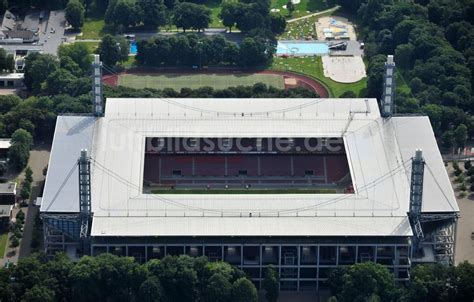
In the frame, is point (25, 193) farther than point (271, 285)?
Yes

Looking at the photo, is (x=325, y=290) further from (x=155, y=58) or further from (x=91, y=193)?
(x=155, y=58)

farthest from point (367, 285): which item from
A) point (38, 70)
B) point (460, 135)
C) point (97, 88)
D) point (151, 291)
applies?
point (38, 70)

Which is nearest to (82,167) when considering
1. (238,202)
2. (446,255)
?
(238,202)

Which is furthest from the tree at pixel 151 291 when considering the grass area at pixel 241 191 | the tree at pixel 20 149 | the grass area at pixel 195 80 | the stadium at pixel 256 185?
the grass area at pixel 195 80

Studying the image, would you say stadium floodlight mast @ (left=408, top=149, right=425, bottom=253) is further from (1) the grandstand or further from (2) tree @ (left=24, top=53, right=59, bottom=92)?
(2) tree @ (left=24, top=53, right=59, bottom=92)

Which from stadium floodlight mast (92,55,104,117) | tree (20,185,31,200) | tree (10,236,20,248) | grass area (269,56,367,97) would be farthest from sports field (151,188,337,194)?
grass area (269,56,367,97)

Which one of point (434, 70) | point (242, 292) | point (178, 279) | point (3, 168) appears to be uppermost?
point (434, 70)

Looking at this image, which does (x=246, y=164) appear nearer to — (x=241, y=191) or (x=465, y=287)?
(x=241, y=191)
